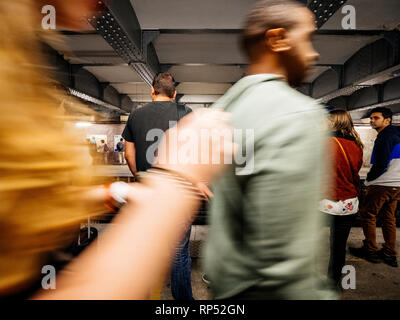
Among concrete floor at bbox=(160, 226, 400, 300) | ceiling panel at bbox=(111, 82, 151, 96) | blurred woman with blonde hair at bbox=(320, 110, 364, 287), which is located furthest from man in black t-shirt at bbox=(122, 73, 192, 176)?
ceiling panel at bbox=(111, 82, 151, 96)

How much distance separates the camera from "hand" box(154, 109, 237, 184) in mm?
409

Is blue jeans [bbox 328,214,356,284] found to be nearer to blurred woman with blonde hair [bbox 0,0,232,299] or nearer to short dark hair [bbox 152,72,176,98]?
short dark hair [bbox 152,72,176,98]

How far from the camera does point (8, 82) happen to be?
0.30m

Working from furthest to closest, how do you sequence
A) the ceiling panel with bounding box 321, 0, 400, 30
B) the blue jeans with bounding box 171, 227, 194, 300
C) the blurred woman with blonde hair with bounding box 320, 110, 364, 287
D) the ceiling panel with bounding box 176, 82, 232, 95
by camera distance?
the ceiling panel with bounding box 176, 82, 232, 95, the ceiling panel with bounding box 321, 0, 400, 30, the blurred woman with blonde hair with bounding box 320, 110, 364, 287, the blue jeans with bounding box 171, 227, 194, 300

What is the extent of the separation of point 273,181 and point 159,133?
53.8 inches

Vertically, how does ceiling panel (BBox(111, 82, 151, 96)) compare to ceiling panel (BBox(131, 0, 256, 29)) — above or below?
above

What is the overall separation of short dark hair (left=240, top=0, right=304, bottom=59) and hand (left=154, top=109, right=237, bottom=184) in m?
0.34

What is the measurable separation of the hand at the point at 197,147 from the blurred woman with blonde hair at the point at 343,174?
2114 millimetres

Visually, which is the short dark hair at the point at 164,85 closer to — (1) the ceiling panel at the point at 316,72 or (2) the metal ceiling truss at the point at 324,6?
(2) the metal ceiling truss at the point at 324,6

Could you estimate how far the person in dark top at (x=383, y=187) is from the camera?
9.11ft

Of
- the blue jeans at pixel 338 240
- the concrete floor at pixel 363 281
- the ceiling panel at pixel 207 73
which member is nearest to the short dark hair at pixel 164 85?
the concrete floor at pixel 363 281

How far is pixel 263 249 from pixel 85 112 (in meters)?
0.52

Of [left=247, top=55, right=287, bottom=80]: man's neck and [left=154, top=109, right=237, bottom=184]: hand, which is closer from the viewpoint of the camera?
[left=154, top=109, right=237, bottom=184]: hand

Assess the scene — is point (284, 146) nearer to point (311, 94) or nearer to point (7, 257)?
point (7, 257)
